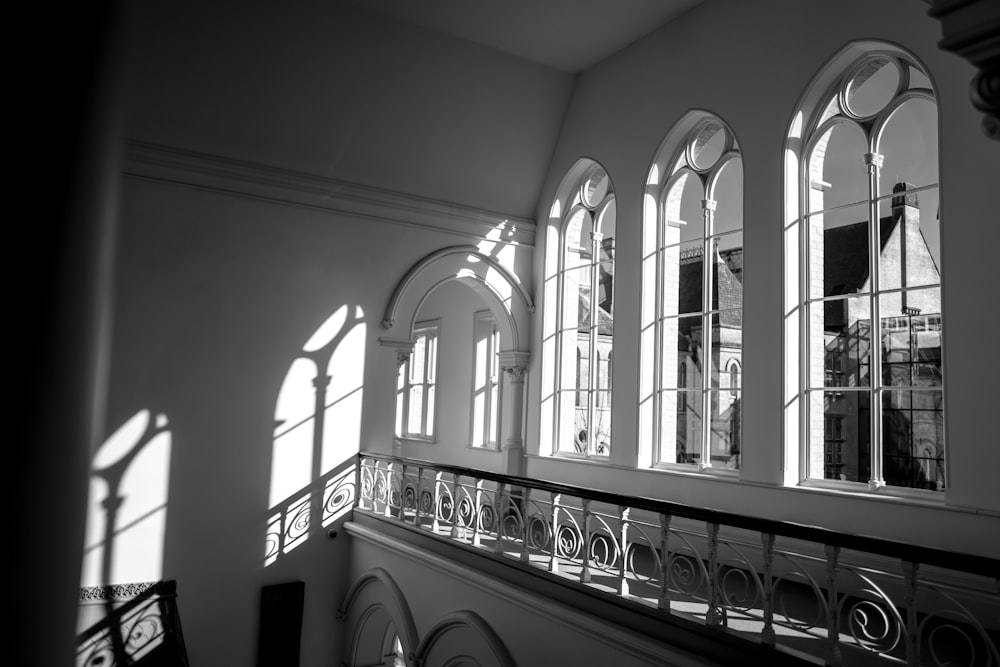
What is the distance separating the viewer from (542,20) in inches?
432

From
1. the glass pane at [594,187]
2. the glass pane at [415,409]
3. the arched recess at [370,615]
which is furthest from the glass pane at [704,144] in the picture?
the glass pane at [415,409]

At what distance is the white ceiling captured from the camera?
34.8 ft

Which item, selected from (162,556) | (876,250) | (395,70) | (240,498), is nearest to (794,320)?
(876,250)

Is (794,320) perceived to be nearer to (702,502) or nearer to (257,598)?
(702,502)

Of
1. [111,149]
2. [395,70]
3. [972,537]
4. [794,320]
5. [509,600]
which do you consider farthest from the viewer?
[395,70]

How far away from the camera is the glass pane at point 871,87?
8.41 meters

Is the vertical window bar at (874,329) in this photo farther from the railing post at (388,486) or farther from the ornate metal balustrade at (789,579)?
the railing post at (388,486)

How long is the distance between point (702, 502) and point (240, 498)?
242 inches

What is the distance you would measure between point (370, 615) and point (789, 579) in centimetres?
619

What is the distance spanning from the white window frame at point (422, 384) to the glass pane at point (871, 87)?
11146 mm

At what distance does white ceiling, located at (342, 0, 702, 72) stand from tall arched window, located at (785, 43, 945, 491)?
288cm

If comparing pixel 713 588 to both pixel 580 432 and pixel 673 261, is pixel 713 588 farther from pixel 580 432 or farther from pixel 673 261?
pixel 580 432

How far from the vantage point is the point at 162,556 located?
10.4m

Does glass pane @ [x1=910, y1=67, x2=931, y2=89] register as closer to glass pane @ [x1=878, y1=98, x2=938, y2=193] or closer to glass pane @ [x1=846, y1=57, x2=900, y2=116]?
glass pane @ [x1=846, y1=57, x2=900, y2=116]
